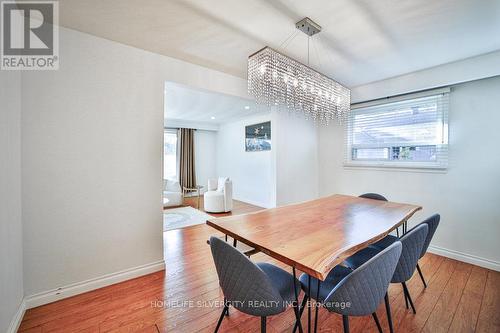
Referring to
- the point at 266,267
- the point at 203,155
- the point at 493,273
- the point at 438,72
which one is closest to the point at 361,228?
the point at 266,267

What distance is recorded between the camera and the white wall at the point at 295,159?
11.5ft

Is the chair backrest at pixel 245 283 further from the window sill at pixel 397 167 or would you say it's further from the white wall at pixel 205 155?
the white wall at pixel 205 155

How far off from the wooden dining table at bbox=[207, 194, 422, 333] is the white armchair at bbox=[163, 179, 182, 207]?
383 centimetres

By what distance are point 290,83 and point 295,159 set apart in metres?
2.02

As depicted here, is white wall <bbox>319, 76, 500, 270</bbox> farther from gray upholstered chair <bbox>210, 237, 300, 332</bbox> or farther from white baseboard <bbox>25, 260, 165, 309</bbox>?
white baseboard <bbox>25, 260, 165, 309</bbox>

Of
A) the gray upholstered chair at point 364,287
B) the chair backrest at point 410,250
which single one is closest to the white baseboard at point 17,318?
the gray upholstered chair at point 364,287

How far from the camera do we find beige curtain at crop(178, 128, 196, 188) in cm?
668

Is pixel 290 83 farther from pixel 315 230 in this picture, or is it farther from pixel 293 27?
pixel 315 230

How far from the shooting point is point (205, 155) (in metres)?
7.27

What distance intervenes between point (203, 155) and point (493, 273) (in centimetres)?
674

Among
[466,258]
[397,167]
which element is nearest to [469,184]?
[397,167]

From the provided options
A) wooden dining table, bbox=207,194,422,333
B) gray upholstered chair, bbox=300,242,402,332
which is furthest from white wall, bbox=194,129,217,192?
gray upholstered chair, bbox=300,242,402,332

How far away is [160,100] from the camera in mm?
2254

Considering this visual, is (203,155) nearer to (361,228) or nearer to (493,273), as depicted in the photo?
(361,228)
